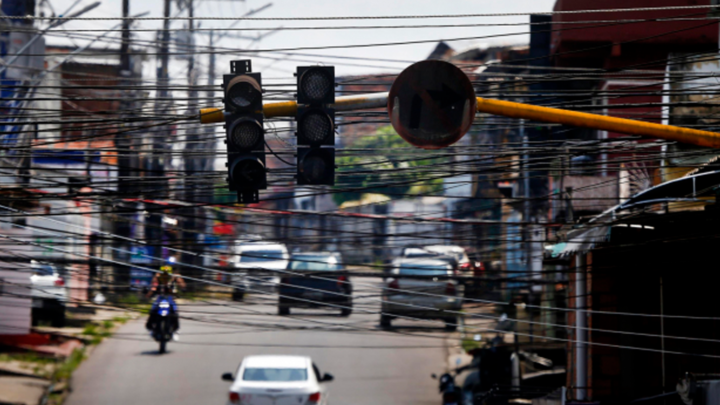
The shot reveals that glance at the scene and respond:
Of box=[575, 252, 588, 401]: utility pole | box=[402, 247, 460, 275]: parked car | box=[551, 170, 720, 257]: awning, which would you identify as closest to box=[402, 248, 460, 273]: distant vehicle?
box=[402, 247, 460, 275]: parked car

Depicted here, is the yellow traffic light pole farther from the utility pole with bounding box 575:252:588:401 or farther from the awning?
the utility pole with bounding box 575:252:588:401

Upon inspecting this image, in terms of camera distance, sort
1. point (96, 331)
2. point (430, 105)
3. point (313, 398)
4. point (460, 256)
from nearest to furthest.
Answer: point (430, 105)
point (313, 398)
point (460, 256)
point (96, 331)

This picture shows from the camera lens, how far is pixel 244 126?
6.25 m

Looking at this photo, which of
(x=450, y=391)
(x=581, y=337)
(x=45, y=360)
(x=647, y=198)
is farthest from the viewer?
(x=45, y=360)

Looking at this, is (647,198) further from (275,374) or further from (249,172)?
(275,374)

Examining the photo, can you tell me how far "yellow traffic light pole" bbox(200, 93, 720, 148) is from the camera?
229 inches

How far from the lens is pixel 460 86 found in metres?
5.96

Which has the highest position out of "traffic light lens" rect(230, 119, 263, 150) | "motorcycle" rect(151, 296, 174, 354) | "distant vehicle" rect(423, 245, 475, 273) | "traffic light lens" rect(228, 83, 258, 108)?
"traffic light lens" rect(228, 83, 258, 108)

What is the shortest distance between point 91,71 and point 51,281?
13.3m

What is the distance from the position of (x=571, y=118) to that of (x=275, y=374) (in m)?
11.0

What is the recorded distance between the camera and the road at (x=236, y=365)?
17547 mm

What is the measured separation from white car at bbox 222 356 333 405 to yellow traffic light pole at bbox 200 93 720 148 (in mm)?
9831

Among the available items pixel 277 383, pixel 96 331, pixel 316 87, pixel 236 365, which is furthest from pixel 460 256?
pixel 316 87

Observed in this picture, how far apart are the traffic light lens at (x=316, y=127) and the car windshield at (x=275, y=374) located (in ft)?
33.2
